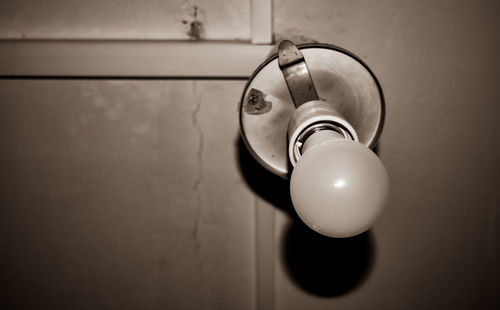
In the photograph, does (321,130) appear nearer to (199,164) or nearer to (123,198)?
(199,164)

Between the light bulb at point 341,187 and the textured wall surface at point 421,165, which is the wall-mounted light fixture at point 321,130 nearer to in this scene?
the light bulb at point 341,187

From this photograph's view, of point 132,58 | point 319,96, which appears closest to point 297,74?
point 319,96

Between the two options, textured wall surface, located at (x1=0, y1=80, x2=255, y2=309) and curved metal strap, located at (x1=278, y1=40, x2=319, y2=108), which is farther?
textured wall surface, located at (x1=0, y1=80, x2=255, y2=309)

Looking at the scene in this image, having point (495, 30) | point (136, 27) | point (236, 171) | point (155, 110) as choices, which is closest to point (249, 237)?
point (236, 171)

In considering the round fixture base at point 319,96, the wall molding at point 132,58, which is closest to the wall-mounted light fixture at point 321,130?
A: the round fixture base at point 319,96

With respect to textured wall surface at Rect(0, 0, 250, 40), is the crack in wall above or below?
below

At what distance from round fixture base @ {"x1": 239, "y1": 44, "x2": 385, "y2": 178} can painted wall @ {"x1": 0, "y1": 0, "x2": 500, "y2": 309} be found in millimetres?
142

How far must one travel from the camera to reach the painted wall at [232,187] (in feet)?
1.51

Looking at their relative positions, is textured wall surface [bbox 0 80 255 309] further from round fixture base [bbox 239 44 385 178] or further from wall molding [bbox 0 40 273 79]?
round fixture base [bbox 239 44 385 178]

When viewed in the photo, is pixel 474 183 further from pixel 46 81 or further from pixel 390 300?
pixel 46 81

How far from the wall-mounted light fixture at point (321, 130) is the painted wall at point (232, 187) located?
144 mm

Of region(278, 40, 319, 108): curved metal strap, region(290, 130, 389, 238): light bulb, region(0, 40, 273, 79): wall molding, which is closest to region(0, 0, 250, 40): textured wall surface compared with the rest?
region(0, 40, 273, 79): wall molding

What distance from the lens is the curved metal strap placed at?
12.1 inches

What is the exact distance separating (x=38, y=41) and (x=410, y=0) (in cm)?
59
